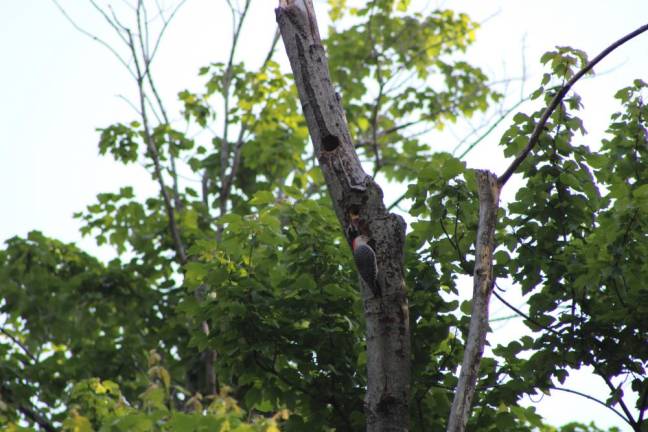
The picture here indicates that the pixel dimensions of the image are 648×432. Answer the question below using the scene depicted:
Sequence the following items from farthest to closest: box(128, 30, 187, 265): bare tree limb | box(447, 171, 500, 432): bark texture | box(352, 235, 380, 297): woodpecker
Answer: box(128, 30, 187, 265): bare tree limb < box(352, 235, 380, 297): woodpecker < box(447, 171, 500, 432): bark texture

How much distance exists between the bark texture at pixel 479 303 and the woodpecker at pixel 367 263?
0.43 m

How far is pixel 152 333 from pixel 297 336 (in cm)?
520

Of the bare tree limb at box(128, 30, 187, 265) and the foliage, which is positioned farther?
the bare tree limb at box(128, 30, 187, 265)

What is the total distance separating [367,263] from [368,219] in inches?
9.3

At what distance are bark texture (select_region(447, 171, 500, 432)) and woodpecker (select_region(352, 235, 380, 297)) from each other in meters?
0.43

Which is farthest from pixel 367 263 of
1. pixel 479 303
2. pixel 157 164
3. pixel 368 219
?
pixel 157 164

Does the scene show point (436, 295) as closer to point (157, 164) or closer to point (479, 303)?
point (479, 303)

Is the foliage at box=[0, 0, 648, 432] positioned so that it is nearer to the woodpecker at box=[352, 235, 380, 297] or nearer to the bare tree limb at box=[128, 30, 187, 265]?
the woodpecker at box=[352, 235, 380, 297]

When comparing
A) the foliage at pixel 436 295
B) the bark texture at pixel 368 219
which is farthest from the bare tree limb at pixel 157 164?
the bark texture at pixel 368 219

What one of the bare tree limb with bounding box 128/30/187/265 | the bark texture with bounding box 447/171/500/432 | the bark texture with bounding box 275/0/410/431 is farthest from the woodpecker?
the bare tree limb with bounding box 128/30/187/265

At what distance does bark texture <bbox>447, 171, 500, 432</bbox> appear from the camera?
145 inches

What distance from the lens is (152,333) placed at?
10250 millimetres

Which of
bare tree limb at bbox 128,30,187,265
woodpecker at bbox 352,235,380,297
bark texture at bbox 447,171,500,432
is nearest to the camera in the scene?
bark texture at bbox 447,171,500,432

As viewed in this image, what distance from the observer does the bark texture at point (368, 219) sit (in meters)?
3.95
